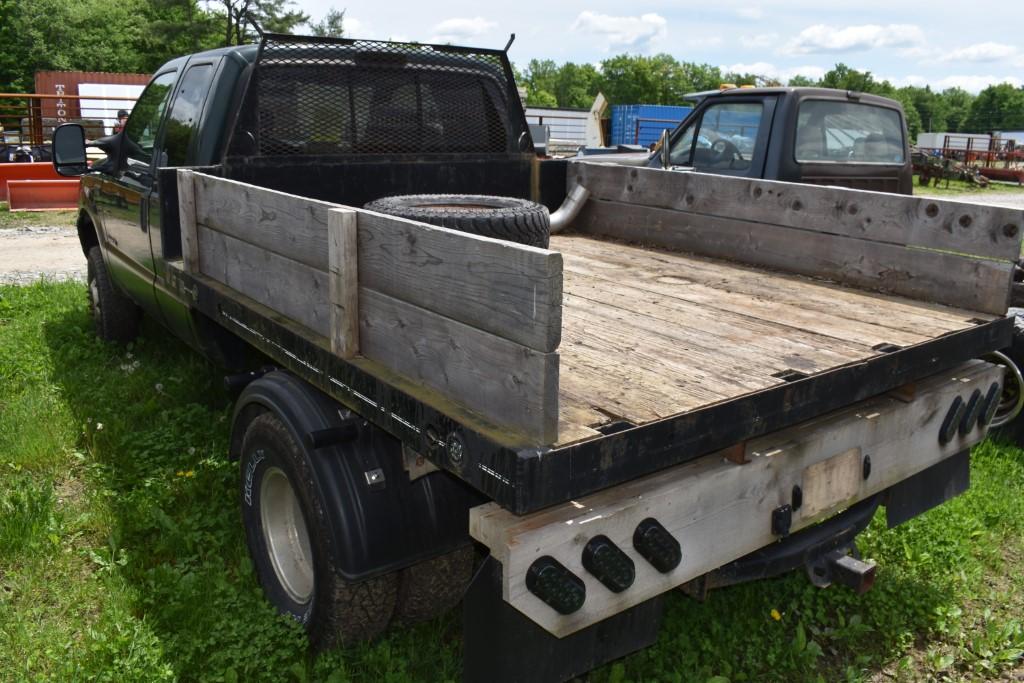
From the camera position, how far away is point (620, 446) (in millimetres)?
2074

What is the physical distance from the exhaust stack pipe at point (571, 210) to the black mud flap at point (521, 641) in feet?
10.2

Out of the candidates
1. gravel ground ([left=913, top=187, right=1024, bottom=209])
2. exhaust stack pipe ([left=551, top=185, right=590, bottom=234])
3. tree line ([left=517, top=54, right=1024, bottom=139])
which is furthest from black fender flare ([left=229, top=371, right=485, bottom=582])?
tree line ([left=517, top=54, right=1024, bottom=139])

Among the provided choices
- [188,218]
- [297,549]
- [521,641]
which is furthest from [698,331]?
[188,218]

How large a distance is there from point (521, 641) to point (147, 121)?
4236 mm

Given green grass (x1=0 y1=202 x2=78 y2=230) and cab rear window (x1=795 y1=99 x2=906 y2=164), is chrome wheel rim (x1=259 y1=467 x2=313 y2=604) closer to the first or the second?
cab rear window (x1=795 y1=99 x2=906 y2=164)

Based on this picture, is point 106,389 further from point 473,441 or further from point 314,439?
point 473,441

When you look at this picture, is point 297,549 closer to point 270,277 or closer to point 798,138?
point 270,277

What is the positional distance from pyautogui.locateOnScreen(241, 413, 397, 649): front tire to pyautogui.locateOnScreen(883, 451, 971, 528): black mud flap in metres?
1.89

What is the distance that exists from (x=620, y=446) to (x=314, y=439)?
114 cm

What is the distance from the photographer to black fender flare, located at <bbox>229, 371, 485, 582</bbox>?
2707 mm

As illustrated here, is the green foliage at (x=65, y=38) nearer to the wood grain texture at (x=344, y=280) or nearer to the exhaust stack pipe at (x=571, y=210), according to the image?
the exhaust stack pipe at (x=571, y=210)

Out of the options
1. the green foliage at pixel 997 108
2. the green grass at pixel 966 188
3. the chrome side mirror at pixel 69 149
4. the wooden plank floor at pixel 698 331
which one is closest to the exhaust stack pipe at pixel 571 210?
the wooden plank floor at pixel 698 331

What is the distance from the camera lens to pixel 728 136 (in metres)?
7.46

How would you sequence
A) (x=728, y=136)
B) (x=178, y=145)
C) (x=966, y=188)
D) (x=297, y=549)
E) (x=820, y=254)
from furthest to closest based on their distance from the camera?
(x=966, y=188) < (x=728, y=136) < (x=178, y=145) < (x=820, y=254) < (x=297, y=549)
